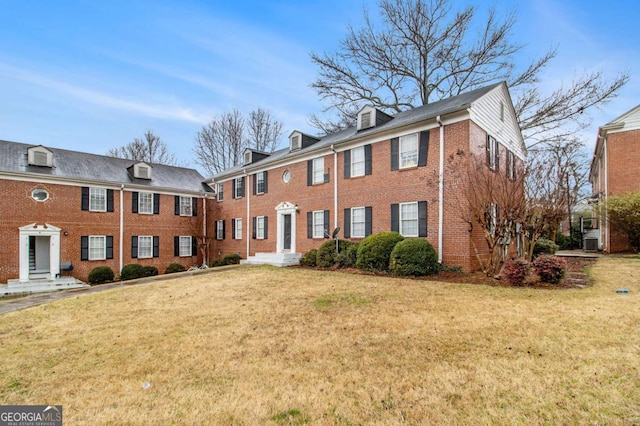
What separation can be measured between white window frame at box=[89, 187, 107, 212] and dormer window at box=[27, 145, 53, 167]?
2.42 metres

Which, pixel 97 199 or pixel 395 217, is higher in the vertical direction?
pixel 97 199

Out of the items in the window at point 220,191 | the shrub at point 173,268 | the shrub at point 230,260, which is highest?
the window at point 220,191

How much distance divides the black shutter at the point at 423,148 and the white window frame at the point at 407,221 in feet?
5.01

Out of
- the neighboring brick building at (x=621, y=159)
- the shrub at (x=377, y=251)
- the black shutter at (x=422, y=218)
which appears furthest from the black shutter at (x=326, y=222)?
the neighboring brick building at (x=621, y=159)

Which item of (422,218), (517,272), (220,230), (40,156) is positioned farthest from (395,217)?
(40,156)

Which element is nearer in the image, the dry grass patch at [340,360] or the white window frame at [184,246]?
the dry grass patch at [340,360]

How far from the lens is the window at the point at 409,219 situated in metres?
12.3

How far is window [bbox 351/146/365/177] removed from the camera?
47.0 feet

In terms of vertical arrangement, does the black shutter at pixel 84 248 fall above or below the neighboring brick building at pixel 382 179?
below

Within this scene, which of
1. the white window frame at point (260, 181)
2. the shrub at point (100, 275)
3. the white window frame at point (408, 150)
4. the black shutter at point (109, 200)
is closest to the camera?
the white window frame at point (408, 150)

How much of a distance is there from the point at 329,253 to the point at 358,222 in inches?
72.6

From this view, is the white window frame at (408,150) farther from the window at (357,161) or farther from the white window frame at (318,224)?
the white window frame at (318,224)

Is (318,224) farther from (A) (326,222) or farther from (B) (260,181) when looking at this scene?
(B) (260,181)

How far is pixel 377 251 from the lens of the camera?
11539 millimetres
